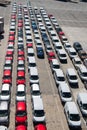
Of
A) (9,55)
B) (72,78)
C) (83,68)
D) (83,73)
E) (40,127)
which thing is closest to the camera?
(40,127)

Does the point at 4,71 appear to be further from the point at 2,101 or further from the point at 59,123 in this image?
the point at 59,123

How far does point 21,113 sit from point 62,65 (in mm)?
20729

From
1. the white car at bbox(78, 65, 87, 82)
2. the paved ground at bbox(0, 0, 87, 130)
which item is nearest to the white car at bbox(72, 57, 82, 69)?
the paved ground at bbox(0, 0, 87, 130)

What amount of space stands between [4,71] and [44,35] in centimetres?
2363

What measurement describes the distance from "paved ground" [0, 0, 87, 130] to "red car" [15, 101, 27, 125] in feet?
3.42

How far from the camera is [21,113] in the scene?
123 ft

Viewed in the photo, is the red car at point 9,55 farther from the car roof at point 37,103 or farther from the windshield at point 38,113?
the windshield at point 38,113

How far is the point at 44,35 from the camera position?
231ft

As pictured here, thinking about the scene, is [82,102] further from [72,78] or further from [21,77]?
[21,77]

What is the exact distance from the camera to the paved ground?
3869cm

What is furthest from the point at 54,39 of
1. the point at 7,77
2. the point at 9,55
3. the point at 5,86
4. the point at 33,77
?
the point at 5,86

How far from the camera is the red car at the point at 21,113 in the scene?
36.2m

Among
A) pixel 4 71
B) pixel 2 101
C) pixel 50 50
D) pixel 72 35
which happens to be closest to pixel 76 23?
pixel 72 35

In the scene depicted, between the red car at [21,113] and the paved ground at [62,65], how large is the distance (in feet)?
3.42
